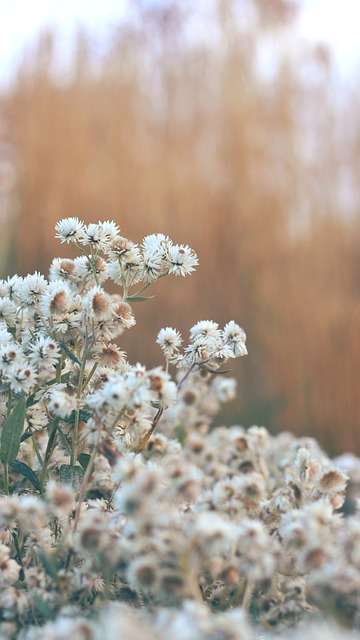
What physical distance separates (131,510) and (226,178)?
2551 millimetres

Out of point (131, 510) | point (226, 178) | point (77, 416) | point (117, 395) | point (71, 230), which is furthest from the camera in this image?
point (226, 178)

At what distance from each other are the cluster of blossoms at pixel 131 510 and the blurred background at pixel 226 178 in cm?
157

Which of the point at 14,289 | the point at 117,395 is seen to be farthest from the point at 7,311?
the point at 117,395

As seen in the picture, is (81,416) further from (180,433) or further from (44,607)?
(180,433)

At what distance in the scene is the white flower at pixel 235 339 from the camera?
87cm

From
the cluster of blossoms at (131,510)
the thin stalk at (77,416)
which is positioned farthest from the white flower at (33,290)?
the thin stalk at (77,416)

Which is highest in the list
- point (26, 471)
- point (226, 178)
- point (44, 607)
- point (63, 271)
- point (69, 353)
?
point (226, 178)

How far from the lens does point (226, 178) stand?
2.97m

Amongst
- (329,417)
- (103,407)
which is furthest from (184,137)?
(103,407)

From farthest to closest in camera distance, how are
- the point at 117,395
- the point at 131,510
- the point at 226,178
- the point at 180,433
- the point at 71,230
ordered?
the point at 226,178
the point at 180,433
the point at 71,230
the point at 117,395
the point at 131,510

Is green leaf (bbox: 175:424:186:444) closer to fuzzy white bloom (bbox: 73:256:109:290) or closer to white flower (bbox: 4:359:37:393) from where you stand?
fuzzy white bloom (bbox: 73:256:109:290)

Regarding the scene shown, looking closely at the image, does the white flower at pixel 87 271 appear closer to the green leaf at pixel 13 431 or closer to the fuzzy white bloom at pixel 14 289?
the fuzzy white bloom at pixel 14 289

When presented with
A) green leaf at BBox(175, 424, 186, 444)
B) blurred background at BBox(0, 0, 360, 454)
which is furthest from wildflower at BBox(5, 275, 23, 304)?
blurred background at BBox(0, 0, 360, 454)

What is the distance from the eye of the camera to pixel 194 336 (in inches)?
34.8
